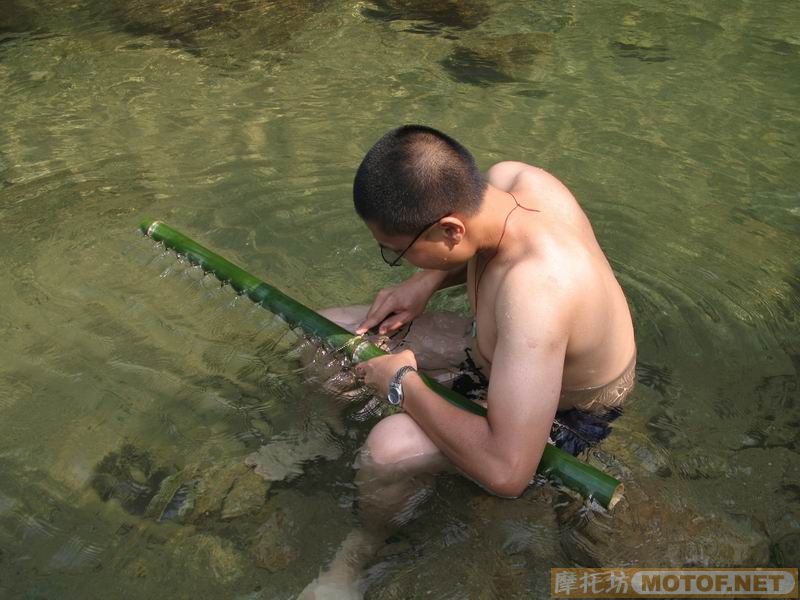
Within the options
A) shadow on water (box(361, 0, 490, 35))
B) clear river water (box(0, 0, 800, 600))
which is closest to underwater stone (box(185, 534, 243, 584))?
clear river water (box(0, 0, 800, 600))

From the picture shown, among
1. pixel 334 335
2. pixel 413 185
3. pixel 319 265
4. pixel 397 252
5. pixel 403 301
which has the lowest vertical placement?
pixel 319 265

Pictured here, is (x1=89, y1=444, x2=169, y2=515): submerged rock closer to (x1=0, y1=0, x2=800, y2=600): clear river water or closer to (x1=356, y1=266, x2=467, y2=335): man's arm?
(x1=0, y1=0, x2=800, y2=600): clear river water

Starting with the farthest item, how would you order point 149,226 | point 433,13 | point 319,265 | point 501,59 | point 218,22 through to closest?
point 433,13 < point 218,22 < point 501,59 < point 319,265 < point 149,226

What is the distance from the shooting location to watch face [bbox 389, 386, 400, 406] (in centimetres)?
255

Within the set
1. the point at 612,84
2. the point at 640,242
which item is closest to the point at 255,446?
the point at 640,242

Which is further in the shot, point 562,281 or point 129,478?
point 129,478

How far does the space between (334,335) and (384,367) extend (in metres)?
0.30

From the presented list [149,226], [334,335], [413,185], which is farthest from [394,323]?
[149,226]

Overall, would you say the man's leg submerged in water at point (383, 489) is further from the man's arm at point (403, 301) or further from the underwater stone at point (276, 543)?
the man's arm at point (403, 301)

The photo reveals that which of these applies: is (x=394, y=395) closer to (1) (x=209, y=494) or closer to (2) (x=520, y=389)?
(2) (x=520, y=389)

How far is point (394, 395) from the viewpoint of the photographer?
101 inches

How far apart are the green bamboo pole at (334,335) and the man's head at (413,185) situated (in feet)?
1.70

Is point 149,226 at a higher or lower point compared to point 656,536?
higher

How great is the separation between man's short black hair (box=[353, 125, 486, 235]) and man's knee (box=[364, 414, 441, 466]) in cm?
60
